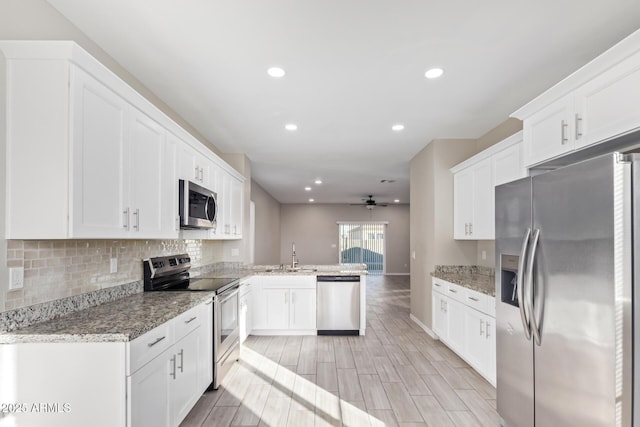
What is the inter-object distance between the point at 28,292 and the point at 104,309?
0.48m

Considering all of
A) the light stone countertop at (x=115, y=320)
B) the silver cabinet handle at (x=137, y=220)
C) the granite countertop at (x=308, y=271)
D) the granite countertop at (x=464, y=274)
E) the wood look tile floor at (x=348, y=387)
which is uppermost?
the silver cabinet handle at (x=137, y=220)

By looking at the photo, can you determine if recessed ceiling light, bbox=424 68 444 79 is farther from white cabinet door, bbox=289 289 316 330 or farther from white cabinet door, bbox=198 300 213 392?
→ white cabinet door, bbox=289 289 316 330

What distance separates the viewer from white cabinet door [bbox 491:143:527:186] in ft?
10.6

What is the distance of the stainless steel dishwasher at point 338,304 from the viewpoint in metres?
4.83

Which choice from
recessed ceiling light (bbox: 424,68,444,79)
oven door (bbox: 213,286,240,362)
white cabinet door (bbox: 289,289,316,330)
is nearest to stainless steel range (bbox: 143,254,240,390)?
oven door (bbox: 213,286,240,362)

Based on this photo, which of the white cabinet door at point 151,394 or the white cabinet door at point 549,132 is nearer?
the white cabinet door at point 151,394

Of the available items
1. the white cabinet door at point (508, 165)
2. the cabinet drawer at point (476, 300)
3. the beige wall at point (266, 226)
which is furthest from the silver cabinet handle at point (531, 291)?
the beige wall at point (266, 226)

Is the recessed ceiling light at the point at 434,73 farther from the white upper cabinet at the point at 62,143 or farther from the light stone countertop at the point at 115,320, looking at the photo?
the light stone countertop at the point at 115,320

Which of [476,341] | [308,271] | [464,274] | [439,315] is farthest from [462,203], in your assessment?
[308,271]

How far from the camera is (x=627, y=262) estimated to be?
1.50 meters

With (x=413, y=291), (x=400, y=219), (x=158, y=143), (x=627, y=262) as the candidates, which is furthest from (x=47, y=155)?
(x=400, y=219)

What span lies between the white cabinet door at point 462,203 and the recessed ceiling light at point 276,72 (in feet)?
8.47

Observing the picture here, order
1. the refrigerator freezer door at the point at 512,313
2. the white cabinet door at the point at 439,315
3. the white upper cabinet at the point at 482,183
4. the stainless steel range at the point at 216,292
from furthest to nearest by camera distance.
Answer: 1. the white cabinet door at the point at 439,315
2. the white upper cabinet at the point at 482,183
3. the stainless steel range at the point at 216,292
4. the refrigerator freezer door at the point at 512,313

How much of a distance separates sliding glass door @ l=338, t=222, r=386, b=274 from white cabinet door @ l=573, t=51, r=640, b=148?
10614 millimetres
